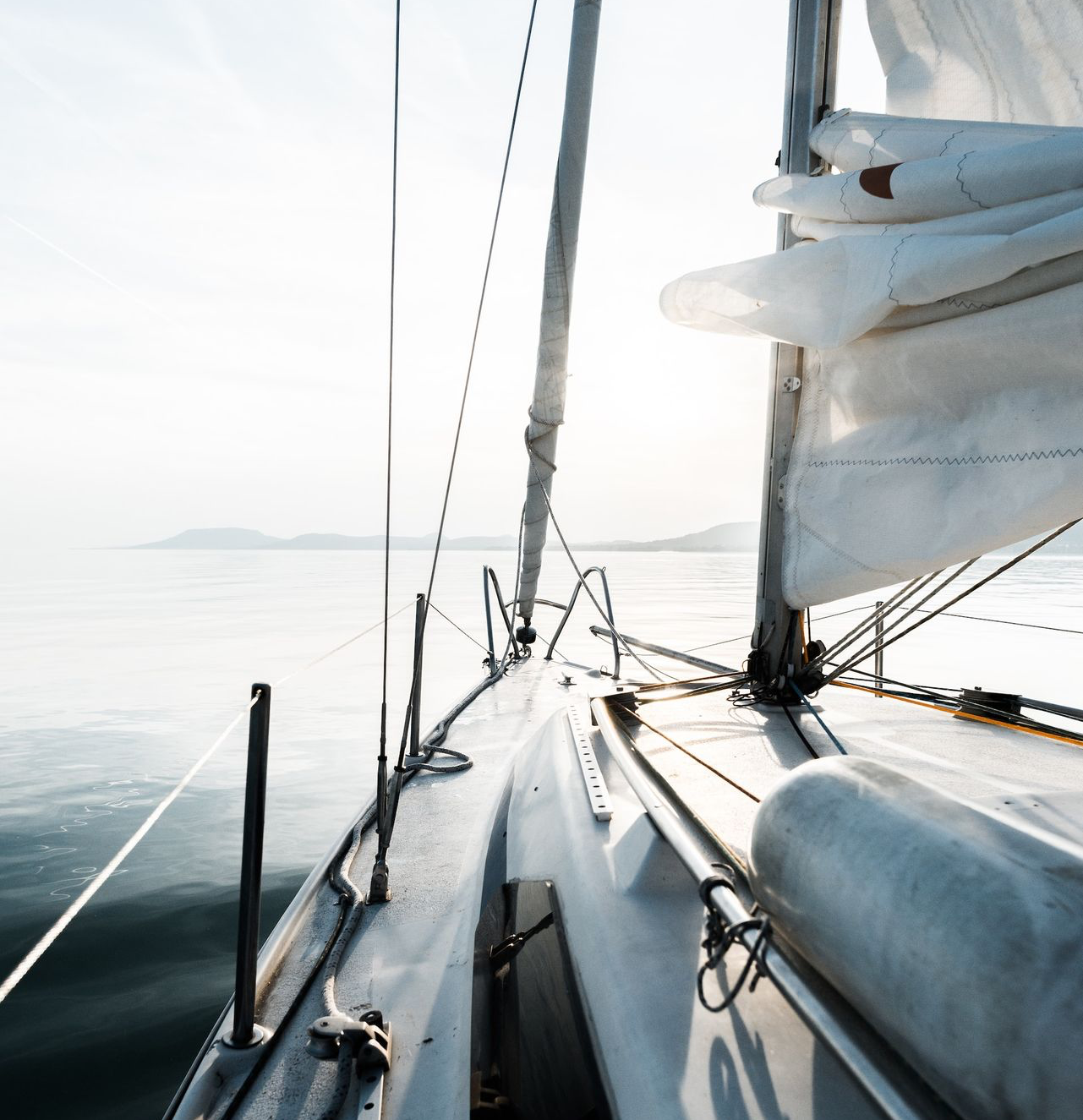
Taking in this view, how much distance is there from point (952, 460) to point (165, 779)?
5503 mm

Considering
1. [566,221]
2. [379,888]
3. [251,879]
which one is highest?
[566,221]

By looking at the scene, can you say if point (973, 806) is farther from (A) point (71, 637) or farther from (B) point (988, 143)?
(A) point (71, 637)

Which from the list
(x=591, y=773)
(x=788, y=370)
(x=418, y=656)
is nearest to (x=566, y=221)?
(x=788, y=370)

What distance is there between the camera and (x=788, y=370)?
10.1 feet

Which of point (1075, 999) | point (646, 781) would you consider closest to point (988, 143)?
point (646, 781)

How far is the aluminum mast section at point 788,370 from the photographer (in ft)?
9.87

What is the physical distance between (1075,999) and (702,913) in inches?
33.9

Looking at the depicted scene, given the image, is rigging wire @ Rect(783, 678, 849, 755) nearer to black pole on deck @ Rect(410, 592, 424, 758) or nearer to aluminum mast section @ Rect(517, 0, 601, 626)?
black pole on deck @ Rect(410, 592, 424, 758)

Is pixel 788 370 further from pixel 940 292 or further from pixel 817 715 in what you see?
pixel 817 715

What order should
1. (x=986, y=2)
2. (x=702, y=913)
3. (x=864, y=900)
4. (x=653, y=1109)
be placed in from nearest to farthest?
(x=864, y=900) < (x=653, y=1109) < (x=702, y=913) < (x=986, y=2)

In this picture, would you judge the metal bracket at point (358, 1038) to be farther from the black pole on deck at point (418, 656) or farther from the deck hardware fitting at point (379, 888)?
the black pole on deck at point (418, 656)

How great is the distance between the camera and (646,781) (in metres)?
1.85

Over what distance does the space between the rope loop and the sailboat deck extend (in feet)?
1.26

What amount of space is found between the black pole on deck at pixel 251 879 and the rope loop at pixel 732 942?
93 centimetres
